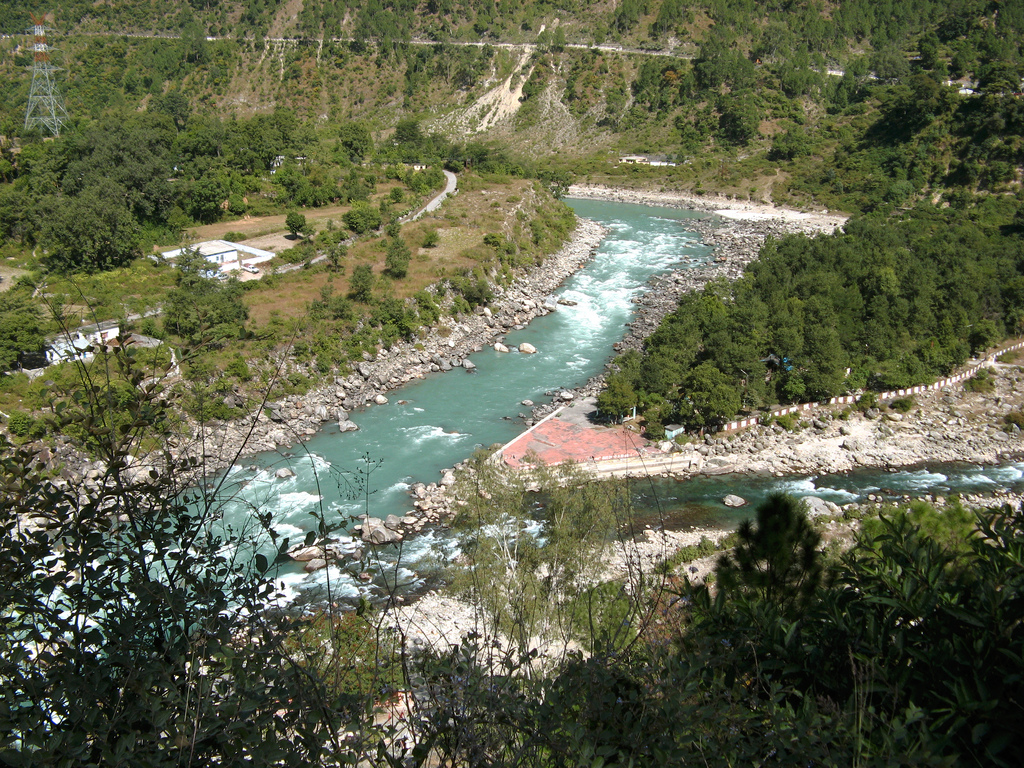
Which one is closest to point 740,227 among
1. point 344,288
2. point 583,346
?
point 583,346

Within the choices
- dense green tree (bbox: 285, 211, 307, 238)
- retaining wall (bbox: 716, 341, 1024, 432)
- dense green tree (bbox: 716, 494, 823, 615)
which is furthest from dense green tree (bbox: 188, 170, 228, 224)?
dense green tree (bbox: 716, 494, 823, 615)

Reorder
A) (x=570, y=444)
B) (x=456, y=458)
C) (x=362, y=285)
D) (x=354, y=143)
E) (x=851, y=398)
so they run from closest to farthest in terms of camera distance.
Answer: (x=456, y=458) → (x=570, y=444) → (x=851, y=398) → (x=362, y=285) → (x=354, y=143)

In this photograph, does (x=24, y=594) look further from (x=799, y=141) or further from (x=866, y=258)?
(x=799, y=141)

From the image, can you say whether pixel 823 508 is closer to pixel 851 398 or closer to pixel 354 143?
pixel 851 398

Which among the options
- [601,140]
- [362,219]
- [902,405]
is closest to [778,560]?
[902,405]

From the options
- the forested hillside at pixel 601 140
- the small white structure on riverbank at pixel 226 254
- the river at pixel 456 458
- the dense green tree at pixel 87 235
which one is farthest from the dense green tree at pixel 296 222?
the river at pixel 456 458

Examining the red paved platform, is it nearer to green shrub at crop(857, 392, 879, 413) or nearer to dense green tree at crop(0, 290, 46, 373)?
green shrub at crop(857, 392, 879, 413)
